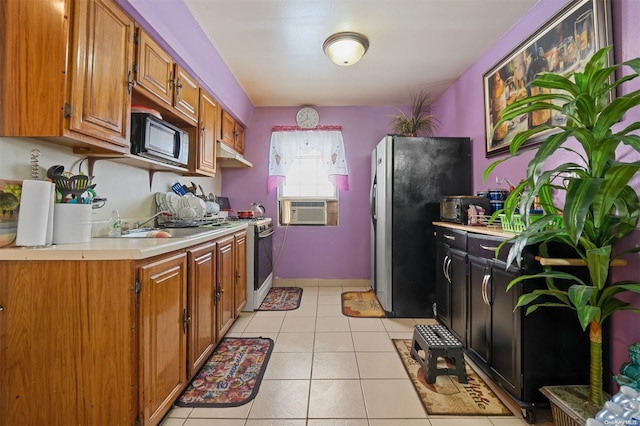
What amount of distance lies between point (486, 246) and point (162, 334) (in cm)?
190

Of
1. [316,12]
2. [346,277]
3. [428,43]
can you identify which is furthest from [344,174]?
[316,12]

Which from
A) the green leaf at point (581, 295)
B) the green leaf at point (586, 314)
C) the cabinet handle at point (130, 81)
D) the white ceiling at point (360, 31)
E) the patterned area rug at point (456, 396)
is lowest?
the patterned area rug at point (456, 396)

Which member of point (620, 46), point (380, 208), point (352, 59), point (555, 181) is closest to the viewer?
point (620, 46)

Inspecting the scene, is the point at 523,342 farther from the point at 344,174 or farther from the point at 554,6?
the point at 344,174

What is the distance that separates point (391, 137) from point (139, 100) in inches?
83.7

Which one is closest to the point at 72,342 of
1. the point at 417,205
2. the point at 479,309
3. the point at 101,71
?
the point at 101,71

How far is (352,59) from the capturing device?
7.95 feet

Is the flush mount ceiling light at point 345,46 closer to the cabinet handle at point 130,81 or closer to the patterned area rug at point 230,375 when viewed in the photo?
the cabinet handle at point 130,81

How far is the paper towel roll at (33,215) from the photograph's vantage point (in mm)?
1192

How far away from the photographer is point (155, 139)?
1.81 meters

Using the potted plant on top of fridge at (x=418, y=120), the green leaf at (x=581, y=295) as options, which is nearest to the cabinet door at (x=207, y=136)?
the potted plant on top of fridge at (x=418, y=120)

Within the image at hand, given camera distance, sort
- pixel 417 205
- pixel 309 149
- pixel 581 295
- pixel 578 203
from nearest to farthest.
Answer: pixel 578 203
pixel 581 295
pixel 417 205
pixel 309 149

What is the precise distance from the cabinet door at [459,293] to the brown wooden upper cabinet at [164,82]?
2394 millimetres

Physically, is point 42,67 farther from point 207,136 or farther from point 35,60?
point 207,136
